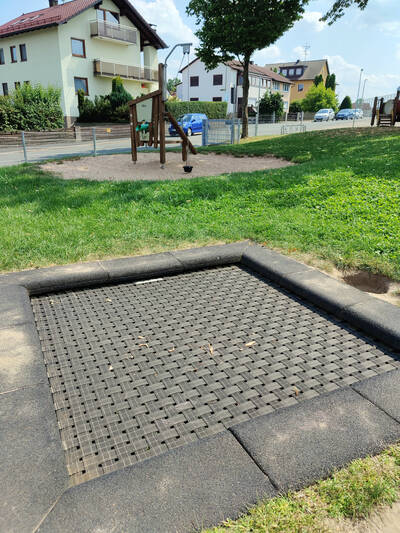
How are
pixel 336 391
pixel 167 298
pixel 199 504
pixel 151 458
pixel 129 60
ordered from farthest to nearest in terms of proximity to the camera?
pixel 129 60 → pixel 167 298 → pixel 336 391 → pixel 151 458 → pixel 199 504

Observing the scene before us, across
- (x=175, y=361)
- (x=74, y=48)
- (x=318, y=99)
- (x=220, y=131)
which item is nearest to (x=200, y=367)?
(x=175, y=361)

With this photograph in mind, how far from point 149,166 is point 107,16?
24179 millimetres

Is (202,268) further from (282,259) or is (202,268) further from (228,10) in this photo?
(228,10)

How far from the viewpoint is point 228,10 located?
15922mm

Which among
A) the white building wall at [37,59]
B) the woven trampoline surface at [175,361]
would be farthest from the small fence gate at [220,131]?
the white building wall at [37,59]

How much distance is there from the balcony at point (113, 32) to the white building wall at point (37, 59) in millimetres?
3028

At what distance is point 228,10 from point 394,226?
49.3 feet

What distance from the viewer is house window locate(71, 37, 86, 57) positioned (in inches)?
1027

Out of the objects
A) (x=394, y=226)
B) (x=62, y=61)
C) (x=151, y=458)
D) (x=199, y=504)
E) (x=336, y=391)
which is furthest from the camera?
(x=62, y=61)

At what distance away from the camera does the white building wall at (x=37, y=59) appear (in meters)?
25.3

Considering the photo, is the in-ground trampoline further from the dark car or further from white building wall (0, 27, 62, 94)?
the dark car

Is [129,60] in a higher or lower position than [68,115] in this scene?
higher

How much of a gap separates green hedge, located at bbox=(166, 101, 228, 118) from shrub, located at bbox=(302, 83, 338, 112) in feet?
67.6

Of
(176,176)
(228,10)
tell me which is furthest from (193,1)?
(176,176)
